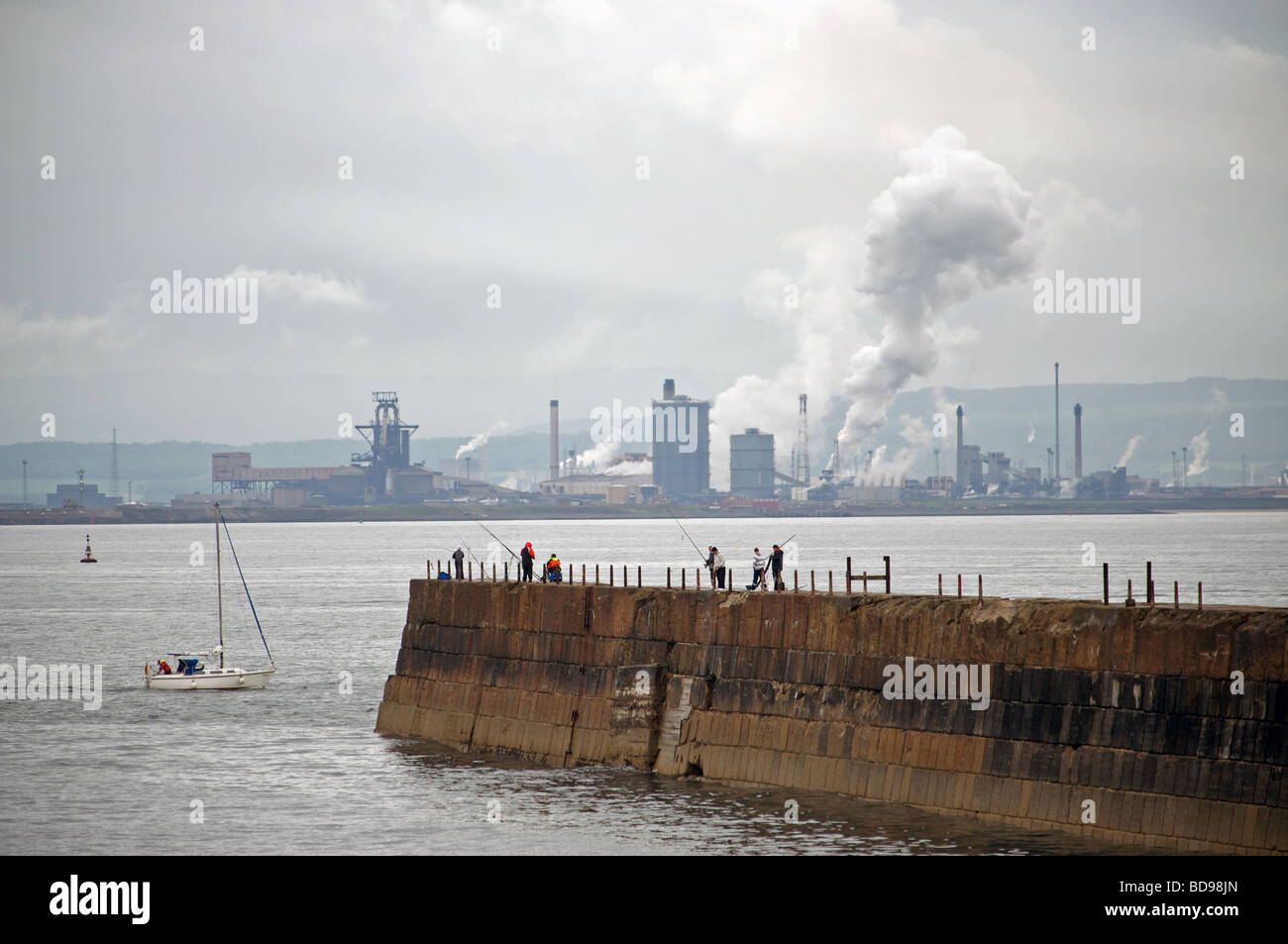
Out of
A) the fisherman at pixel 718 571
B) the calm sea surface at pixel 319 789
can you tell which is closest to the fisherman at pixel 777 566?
the fisherman at pixel 718 571

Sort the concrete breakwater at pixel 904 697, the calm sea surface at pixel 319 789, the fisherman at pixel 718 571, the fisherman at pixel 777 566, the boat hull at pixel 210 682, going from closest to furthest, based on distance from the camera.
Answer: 1. the concrete breakwater at pixel 904 697
2. the calm sea surface at pixel 319 789
3. the fisherman at pixel 777 566
4. the fisherman at pixel 718 571
5. the boat hull at pixel 210 682

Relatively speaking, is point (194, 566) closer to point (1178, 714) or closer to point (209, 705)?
point (209, 705)

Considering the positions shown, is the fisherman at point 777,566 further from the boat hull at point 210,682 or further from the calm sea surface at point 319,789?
the boat hull at point 210,682

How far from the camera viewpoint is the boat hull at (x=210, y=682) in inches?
2790

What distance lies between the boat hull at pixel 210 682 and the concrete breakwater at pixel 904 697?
22629 mm

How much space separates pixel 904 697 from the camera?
36.3m

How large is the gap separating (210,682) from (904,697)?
138 feet

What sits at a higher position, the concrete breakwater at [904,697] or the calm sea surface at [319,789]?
the concrete breakwater at [904,697]

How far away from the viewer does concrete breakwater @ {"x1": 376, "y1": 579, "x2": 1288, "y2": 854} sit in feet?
99.9

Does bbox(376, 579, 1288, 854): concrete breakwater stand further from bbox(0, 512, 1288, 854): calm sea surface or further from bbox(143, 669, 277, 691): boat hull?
→ bbox(143, 669, 277, 691): boat hull

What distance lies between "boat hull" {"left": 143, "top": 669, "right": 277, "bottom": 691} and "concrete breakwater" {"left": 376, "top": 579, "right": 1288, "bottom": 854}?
891 inches

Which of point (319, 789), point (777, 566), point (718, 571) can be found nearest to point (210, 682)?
point (319, 789)

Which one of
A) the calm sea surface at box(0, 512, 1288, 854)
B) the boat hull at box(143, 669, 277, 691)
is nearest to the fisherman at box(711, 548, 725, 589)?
the calm sea surface at box(0, 512, 1288, 854)
